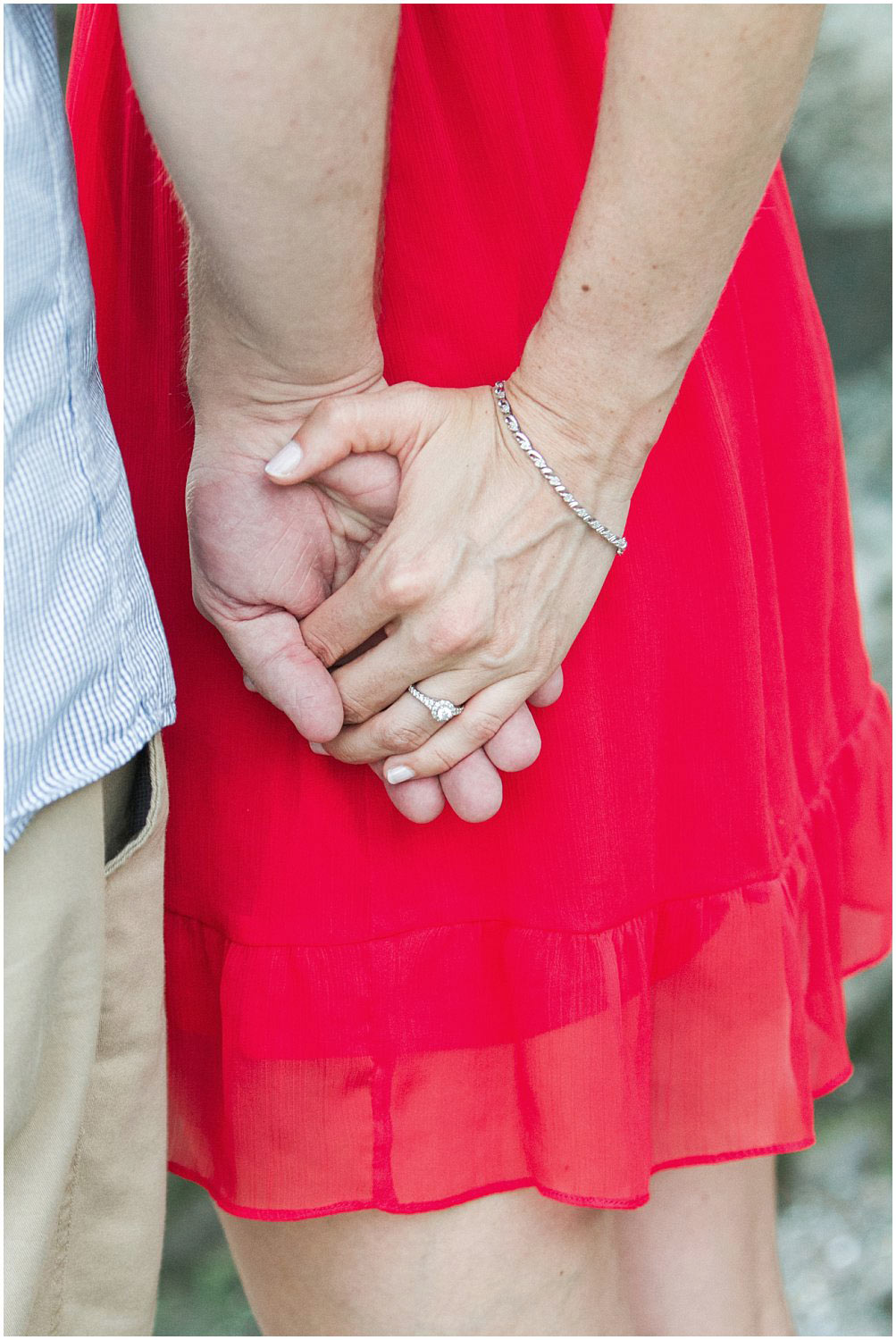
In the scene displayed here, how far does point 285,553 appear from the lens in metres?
0.82

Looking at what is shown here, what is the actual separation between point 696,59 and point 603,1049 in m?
0.62

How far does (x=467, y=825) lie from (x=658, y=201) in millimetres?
431

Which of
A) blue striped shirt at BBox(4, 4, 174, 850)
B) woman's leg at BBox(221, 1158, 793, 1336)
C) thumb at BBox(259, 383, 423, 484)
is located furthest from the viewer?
woman's leg at BBox(221, 1158, 793, 1336)

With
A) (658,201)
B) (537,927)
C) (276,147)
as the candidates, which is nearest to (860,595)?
(537,927)

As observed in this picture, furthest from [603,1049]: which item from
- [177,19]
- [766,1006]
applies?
[177,19]

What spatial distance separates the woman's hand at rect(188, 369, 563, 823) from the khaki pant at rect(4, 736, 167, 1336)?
13 centimetres

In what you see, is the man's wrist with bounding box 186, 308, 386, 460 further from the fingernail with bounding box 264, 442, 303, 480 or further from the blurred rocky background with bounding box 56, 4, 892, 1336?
the blurred rocky background with bounding box 56, 4, 892, 1336

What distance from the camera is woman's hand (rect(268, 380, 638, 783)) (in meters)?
0.79

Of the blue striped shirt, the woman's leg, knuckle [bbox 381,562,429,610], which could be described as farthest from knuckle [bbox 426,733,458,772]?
the woman's leg

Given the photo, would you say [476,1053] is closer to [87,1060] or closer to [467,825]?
[467,825]

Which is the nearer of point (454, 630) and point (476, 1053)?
point (454, 630)

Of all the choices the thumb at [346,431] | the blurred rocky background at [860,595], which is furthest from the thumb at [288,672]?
the blurred rocky background at [860,595]

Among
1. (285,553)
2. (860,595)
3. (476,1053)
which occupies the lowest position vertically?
(860,595)

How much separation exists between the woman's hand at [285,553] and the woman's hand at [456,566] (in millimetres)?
16
